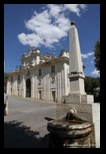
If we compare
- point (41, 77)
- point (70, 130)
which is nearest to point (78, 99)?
point (70, 130)

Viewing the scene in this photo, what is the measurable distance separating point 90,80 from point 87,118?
1194 inches

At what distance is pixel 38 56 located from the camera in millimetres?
34125

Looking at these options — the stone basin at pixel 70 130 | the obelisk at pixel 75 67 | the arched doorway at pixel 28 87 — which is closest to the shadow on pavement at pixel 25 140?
the stone basin at pixel 70 130

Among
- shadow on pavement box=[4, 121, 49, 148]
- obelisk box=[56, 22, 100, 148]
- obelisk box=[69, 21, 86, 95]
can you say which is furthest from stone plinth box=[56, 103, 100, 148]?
shadow on pavement box=[4, 121, 49, 148]

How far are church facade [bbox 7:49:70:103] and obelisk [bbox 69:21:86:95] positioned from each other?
19.7m

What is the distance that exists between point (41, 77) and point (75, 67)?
25683mm

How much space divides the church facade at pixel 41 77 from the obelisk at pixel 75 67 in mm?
19750

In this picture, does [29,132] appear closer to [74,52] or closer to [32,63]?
[74,52]

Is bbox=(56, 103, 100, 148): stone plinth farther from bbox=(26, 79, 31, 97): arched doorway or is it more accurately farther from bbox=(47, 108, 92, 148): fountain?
bbox=(26, 79, 31, 97): arched doorway

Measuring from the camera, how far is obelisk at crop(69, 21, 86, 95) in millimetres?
5508

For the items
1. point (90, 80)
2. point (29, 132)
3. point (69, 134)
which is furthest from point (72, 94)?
point (90, 80)

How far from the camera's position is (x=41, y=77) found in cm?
3114

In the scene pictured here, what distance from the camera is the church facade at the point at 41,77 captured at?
87.2ft

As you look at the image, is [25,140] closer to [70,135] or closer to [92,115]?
[70,135]
